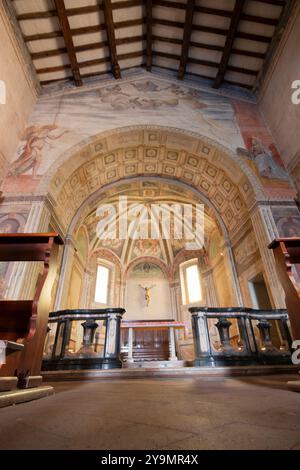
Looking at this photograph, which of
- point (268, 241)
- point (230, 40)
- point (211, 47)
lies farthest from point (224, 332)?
point (211, 47)

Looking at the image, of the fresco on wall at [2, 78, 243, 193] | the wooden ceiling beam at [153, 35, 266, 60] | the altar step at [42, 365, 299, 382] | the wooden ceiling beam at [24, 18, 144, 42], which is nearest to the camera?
the altar step at [42, 365, 299, 382]

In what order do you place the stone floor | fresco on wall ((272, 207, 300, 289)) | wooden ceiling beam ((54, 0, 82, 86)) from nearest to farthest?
1. the stone floor
2. fresco on wall ((272, 207, 300, 289))
3. wooden ceiling beam ((54, 0, 82, 86))

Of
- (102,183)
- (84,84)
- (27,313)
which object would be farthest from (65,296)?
(84,84)

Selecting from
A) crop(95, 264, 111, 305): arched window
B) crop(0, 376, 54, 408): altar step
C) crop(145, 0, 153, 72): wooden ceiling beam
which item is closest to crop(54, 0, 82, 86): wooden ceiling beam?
crop(145, 0, 153, 72): wooden ceiling beam

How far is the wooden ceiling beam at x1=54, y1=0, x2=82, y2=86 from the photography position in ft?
23.1

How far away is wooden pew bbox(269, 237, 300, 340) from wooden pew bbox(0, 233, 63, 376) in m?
2.43

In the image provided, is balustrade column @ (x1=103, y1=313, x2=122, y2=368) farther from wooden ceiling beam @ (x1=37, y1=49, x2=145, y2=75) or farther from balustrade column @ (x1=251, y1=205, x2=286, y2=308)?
wooden ceiling beam @ (x1=37, y1=49, x2=145, y2=75)

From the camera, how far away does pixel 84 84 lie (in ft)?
32.2

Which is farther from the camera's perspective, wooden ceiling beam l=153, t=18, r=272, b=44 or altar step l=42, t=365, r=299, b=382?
wooden ceiling beam l=153, t=18, r=272, b=44

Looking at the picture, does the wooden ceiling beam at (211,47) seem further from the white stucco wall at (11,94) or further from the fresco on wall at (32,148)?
the fresco on wall at (32,148)

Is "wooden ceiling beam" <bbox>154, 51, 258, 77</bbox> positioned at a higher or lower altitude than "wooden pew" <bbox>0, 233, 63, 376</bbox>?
higher

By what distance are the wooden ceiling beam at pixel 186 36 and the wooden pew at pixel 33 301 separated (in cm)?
895
